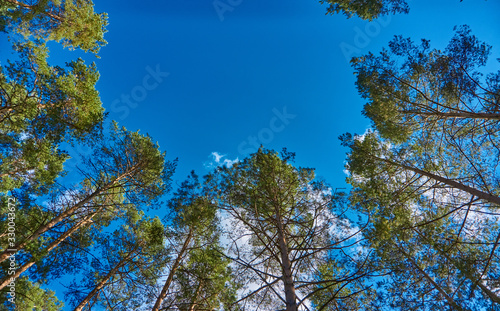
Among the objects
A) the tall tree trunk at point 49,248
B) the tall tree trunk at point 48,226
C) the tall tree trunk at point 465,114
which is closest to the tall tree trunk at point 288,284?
A: the tall tree trunk at point 48,226

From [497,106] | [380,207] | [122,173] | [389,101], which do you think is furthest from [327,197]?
[122,173]

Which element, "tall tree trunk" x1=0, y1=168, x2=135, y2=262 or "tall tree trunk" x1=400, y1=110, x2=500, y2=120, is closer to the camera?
"tall tree trunk" x1=0, y1=168, x2=135, y2=262

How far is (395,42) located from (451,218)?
7.00 m

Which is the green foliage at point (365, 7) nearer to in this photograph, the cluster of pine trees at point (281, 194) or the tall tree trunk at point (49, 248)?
the cluster of pine trees at point (281, 194)

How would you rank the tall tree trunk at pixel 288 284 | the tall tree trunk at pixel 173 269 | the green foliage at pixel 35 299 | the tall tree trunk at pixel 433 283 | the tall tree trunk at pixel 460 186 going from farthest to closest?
the green foliage at pixel 35 299 → the tall tree trunk at pixel 173 269 → the tall tree trunk at pixel 460 186 → the tall tree trunk at pixel 433 283 → the tall tree trunk at pixel 288 284

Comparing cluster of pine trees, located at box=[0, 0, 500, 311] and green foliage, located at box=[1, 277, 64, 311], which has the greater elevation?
cluster of pine trees, located at box=[0, 0, 500, 311]

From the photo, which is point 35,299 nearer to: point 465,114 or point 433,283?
point 433,283

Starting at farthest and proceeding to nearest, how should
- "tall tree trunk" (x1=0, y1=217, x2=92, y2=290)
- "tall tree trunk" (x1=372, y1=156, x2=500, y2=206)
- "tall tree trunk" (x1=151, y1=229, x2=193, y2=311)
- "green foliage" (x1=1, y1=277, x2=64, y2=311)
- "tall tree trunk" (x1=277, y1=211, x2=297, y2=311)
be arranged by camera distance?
"green foliage" (x1=1, y1=277, x2=64, y2=311)
"tall tree trunk" (x1=151, y1=229, x2=193, y2=311)
"tall tree trunk" (x1=0, y1=217, x2=92, y2=290)
"tall tree trunk" (x1=372, y1=156, x2=500, y2=206)
"tall tree trunk" (x1=277, y1=211, x2=297, y2=311)

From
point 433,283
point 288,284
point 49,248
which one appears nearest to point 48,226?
point 49,248

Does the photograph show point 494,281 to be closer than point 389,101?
Yes

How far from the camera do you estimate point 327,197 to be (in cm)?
845

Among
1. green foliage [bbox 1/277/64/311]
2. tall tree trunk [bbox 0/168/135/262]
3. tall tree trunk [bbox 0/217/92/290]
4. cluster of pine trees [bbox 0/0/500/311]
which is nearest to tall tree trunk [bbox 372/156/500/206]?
cluster of pine trees [bbox 0/0/500/311]

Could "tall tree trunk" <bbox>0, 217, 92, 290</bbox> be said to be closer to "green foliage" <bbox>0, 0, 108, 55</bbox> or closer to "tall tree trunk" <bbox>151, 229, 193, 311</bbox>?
"tall tree trunk" <bbox>151, 229, 193, 311</bbox>

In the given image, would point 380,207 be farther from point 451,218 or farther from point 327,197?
point 451,218
